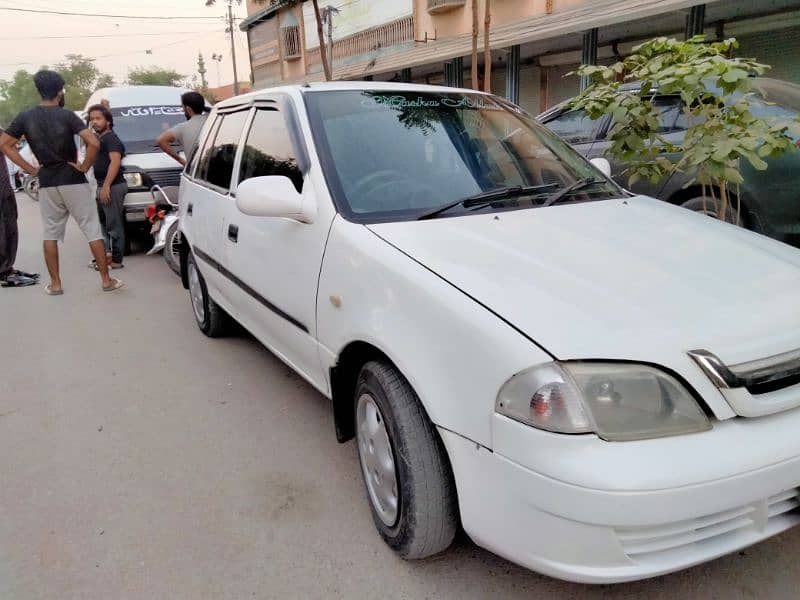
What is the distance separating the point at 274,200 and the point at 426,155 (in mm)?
754

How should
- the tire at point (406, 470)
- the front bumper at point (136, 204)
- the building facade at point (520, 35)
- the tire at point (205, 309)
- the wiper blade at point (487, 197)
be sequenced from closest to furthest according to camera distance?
the tire at point (406, 470), the wiper blade at point (487, 197), the tire at point (205, 309), the front bumper at point (136, 204), the building facade at point (520, 35)

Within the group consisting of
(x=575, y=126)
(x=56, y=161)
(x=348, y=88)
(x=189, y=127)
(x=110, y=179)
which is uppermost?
(x=348, y=88)

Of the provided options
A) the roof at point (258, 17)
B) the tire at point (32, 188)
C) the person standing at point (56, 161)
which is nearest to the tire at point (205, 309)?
the person standing at point (56, 161)

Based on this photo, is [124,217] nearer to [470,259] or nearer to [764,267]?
[470,259]

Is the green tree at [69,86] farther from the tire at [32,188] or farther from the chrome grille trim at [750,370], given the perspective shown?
the chrome grille trim at [750,370]

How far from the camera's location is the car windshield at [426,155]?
263cm

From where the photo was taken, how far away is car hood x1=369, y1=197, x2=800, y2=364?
170cm

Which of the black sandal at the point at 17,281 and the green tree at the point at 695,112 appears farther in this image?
the black sandal at the point at 17,281

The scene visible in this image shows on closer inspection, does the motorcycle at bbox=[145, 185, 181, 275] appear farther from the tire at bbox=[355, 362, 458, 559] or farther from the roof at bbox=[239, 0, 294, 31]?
the roof at bbox=[239, 0, 294, 31]

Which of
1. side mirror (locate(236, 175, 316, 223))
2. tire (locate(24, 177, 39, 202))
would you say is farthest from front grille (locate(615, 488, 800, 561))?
tire (locate(24, 177, 39, 202))

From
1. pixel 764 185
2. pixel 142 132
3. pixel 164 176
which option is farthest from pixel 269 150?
pixel 142 132

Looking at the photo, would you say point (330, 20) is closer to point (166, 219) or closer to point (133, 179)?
point (133, 179)

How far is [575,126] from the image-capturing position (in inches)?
228

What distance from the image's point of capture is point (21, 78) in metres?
77.8
